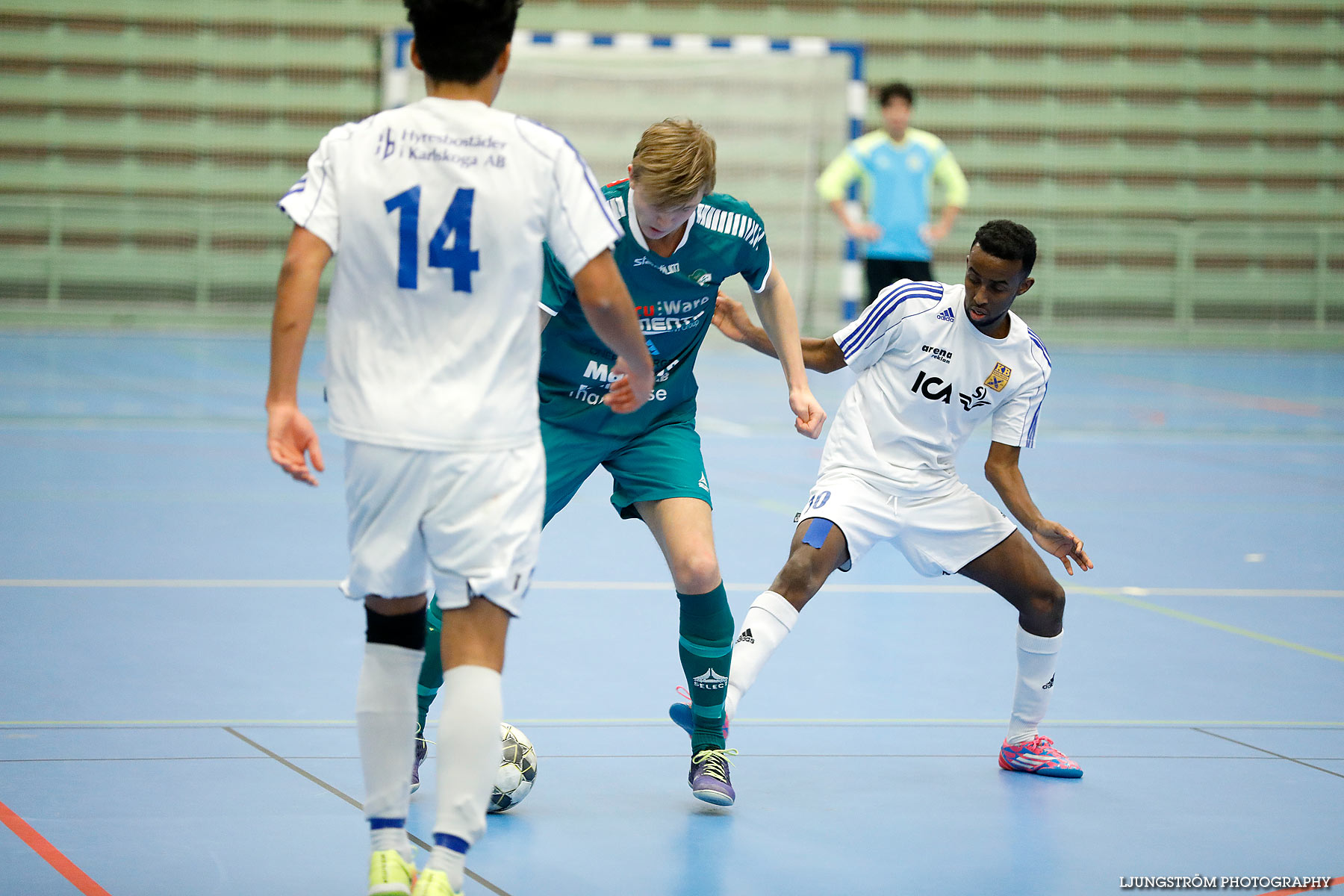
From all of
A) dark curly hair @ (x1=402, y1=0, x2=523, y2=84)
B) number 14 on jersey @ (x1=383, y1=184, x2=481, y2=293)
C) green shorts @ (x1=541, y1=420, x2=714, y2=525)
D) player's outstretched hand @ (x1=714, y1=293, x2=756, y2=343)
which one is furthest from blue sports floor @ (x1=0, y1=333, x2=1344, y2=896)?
dark curly hair @ (x1=402, y1=0, x2=523, y2=84)

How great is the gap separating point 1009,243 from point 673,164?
42.5 inches

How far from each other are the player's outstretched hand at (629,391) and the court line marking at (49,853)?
4.17 ft

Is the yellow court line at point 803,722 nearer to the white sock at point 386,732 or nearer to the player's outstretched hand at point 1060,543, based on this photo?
the player's outstretched hand at point 1060,543

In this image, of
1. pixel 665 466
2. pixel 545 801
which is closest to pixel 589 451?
pixel 665 466

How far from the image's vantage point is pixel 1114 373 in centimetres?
1450

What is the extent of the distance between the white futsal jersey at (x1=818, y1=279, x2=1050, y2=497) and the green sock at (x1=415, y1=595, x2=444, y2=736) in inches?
46.8

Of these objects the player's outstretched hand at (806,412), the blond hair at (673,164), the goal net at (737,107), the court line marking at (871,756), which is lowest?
the court line marking at (871,756)

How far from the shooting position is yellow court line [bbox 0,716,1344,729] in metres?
3.79

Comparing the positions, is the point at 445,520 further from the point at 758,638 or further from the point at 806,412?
the point at 758,638

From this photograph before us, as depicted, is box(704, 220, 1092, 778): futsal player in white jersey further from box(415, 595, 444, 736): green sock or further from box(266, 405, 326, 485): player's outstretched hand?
box(266, 405, 326, 485): player's outstretched hand

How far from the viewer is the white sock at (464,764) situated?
8.07 feet

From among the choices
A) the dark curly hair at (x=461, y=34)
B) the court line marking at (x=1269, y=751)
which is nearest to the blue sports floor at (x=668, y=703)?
the court line marking at (x=1269, y=751)

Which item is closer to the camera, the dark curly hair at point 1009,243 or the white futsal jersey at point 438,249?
the white futsal jersey at point 438,249

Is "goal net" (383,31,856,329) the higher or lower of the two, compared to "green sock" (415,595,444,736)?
higher
